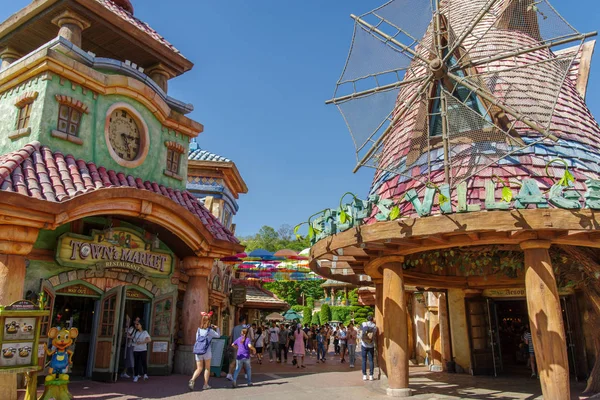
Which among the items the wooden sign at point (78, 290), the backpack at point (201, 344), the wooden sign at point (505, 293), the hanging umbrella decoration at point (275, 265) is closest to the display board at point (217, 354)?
the backpack at point (201, 344)

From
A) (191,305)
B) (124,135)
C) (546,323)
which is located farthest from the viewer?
(191,305)

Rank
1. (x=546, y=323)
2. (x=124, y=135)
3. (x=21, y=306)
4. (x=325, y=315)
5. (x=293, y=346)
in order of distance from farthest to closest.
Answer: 1. (x=325, y=315)
2. (x=293, y=346)
3. (x=124, y=135)
4. (x=546, y=323)
5. (x=21, y=306)

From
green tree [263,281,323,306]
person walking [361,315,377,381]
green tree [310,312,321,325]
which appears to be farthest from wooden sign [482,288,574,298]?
green tree [263,281,323,306]

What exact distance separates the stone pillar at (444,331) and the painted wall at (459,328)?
12.4 inches

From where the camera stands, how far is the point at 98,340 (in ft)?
33.7

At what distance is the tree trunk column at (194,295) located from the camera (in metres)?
11.9

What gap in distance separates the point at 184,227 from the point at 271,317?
20042 mm

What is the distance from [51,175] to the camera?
360 inches

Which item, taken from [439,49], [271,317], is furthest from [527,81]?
[271,317]

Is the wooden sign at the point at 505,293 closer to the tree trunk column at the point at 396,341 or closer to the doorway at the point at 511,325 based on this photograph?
the tree trunk column at the point at 396,341

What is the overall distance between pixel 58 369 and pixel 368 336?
696 cm

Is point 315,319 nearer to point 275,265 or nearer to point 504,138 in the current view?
point 275,265

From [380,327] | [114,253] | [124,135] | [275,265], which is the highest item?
[124,135]

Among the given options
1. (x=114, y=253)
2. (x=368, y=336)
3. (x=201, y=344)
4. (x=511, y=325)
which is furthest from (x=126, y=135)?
(x=511, y=325)
